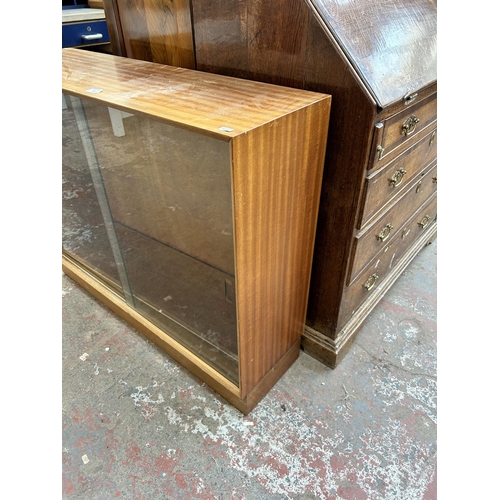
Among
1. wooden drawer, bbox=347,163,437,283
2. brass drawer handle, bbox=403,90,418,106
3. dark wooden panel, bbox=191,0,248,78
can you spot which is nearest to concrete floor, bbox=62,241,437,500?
wooden drawer, bbox=347,163,437,283

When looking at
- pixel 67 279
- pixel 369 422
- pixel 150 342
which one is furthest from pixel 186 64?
pixel 369 422

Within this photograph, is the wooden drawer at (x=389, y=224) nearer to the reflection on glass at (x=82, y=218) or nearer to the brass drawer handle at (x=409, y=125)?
the brass drawer handle at (x=409, y=125)

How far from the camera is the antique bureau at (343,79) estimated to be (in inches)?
33.6

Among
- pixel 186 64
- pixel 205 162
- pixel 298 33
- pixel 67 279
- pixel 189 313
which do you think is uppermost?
pixel 298 33

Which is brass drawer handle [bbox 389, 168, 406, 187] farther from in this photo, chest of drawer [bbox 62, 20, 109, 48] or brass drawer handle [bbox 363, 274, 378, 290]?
chest of drawer [bbox 62, 20, 109, 48]

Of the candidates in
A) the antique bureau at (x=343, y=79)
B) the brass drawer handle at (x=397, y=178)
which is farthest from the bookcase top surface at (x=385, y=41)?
the brass drawer handle at (x=397, y=178)

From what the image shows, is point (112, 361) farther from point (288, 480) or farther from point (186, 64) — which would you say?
point (186, 64)

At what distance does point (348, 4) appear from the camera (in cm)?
91

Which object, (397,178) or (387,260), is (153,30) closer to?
(397,178)

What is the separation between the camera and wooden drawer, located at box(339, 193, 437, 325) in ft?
4.04

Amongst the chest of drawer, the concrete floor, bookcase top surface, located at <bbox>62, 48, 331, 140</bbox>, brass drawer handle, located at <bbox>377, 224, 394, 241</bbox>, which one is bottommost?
the concrete floor

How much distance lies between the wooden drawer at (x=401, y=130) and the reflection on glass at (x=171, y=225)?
407 mm

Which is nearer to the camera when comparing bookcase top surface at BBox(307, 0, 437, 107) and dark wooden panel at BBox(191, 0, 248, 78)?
bookcase top surface at BBox(307, 0, 437, 107)

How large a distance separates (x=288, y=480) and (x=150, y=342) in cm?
A: 67
